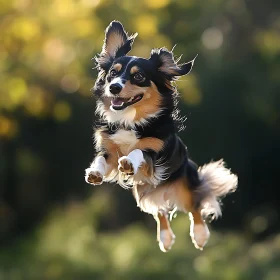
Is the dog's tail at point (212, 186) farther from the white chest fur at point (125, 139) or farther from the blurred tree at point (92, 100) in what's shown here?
the blurred tree at point (92, 100)

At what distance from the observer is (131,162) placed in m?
3.32

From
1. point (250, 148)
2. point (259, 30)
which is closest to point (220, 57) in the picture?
point (259, 30)

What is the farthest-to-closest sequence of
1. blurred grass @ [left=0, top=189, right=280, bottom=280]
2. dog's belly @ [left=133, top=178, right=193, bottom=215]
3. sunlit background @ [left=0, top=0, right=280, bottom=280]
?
1. blurred grass @ [left=0, top=189, right=280, bottom=280]
2. sunlit background @ [left=0, top=0, right=280, bottom=280]
3. dog's belly @ [left=133, top=178, right=193, bottom=215]

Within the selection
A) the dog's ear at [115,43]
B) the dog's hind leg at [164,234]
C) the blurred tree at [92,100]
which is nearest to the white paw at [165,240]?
the dog's hind leg at [164,234]

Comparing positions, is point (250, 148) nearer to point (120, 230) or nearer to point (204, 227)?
Answer: point (120, 230)

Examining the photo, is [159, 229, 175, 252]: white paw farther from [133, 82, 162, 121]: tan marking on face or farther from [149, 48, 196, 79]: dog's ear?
[149, 48, 196, 79]: dog's ear

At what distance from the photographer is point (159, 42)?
10859mm

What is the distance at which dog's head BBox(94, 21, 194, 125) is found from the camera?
326 centimetres

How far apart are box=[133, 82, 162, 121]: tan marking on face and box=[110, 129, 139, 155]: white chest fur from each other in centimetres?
9

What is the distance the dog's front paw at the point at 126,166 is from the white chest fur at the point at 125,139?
0.13 meters

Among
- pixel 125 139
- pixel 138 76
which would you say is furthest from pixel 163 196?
pixel 138 76

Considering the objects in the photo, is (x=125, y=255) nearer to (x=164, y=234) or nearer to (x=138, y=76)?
(x=164, y=234)

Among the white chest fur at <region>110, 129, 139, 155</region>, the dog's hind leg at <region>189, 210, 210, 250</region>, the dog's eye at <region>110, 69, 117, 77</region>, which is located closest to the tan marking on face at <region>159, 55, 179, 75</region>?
the dog's eye at <region>110, 69, 117, 77</region>

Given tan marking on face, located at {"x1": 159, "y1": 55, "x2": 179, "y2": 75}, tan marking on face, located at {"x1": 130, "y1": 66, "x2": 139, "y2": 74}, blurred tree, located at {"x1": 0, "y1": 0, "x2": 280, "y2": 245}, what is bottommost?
blurred tree, located at {"x1": 0, "y1": 0, "x2": 280, "y2": 245}
